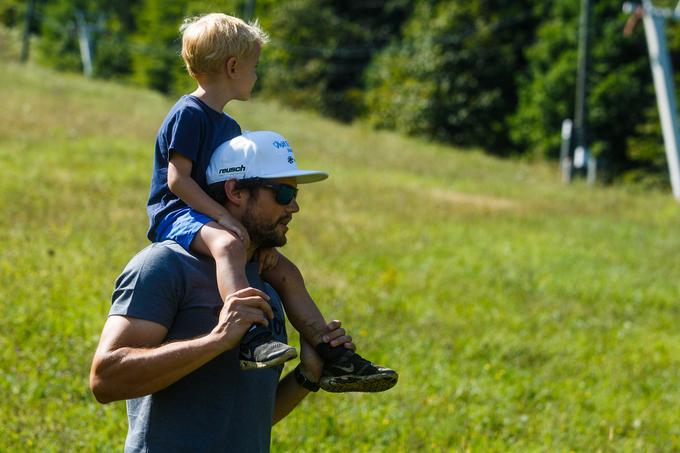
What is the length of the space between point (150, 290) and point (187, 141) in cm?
73

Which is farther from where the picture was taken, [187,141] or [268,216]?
[187,141]

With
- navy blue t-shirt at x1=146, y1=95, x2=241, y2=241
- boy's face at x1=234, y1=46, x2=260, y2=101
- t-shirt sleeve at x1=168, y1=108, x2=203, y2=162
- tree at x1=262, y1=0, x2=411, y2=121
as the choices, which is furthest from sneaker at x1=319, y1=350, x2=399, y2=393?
tree at x1=262, y1=0, x2=411, y2=121

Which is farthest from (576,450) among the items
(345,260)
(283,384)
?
(345,260)

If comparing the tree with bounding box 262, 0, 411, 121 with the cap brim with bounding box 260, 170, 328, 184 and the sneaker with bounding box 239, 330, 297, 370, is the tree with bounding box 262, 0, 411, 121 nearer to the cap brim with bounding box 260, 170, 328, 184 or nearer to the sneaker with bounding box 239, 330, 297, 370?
the cap brim with bounding box 260, 170, 328, 184

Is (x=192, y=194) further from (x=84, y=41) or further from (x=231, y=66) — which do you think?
(x=84, y=41)

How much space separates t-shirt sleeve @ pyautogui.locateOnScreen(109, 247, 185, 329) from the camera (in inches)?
120

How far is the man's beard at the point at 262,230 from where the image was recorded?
3387mm

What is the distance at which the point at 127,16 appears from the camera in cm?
7362

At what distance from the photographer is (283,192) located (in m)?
3.31

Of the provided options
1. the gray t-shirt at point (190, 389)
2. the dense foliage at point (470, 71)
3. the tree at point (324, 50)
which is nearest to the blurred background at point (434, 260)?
the dense foliage at point (470, 71)

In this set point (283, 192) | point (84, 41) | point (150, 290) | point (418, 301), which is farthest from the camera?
point (84, 41)

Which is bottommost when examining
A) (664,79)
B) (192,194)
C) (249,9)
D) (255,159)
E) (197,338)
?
(197,338)

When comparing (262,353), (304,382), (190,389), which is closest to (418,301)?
(304,382)

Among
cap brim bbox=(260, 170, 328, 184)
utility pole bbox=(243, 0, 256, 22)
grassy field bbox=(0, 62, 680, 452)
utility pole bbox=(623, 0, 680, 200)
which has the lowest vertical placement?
grassy field bbox=(0, 62, 680, 452)
